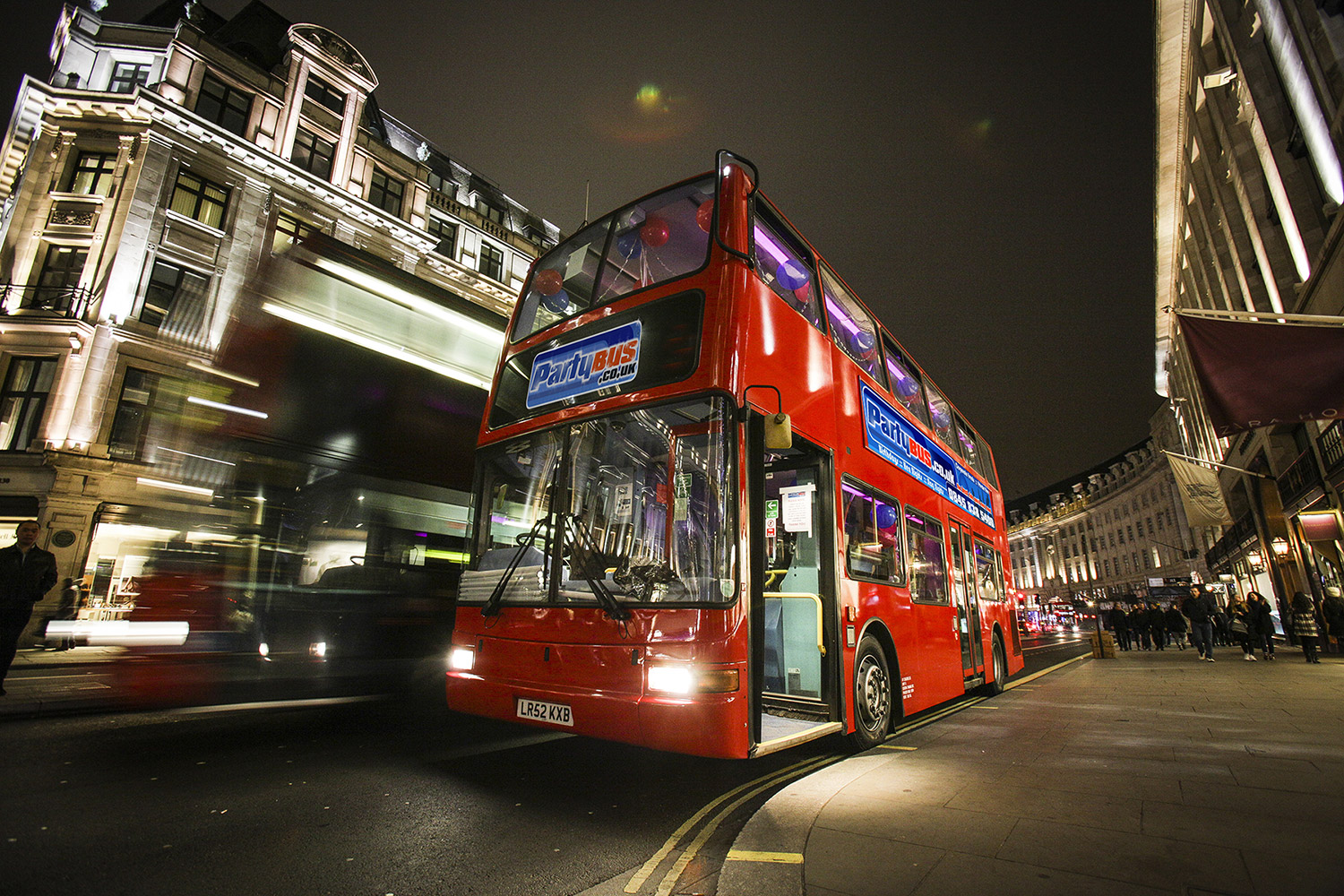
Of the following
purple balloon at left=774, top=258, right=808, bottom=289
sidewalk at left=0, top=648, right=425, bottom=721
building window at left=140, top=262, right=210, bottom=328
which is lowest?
sidewalk at left=0, top=648, right=425, bottom=721

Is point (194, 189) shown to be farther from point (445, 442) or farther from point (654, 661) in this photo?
point (654, 661)

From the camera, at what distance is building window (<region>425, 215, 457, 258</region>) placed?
27.6 m

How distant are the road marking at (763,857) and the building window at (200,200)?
84.0 ft

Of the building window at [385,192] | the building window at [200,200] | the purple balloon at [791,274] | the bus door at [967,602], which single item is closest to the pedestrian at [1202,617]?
the bus door at [967,602]

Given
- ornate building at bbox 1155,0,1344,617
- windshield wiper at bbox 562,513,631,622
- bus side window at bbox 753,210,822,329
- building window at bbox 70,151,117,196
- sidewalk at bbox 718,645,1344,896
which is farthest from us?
building window at bbox 70,151,117,196

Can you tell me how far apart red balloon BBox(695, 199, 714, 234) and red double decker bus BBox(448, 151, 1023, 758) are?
3 centimetres

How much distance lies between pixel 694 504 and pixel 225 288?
16476 mm

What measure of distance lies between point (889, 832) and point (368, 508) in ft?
19.8

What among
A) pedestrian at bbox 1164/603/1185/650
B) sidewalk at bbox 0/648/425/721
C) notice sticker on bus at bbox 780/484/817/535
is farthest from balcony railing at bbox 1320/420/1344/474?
sidewalk at bbox 0/648/425/721

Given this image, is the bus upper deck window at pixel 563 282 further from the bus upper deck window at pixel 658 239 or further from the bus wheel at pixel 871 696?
A: the bus wheel at pixel 871 696

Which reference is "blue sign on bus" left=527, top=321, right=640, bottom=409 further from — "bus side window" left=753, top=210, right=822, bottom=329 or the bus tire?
the bus tire

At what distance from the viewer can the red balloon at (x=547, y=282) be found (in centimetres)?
603

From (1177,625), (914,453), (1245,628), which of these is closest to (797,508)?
(914,453)

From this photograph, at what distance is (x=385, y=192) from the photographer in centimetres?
2597
